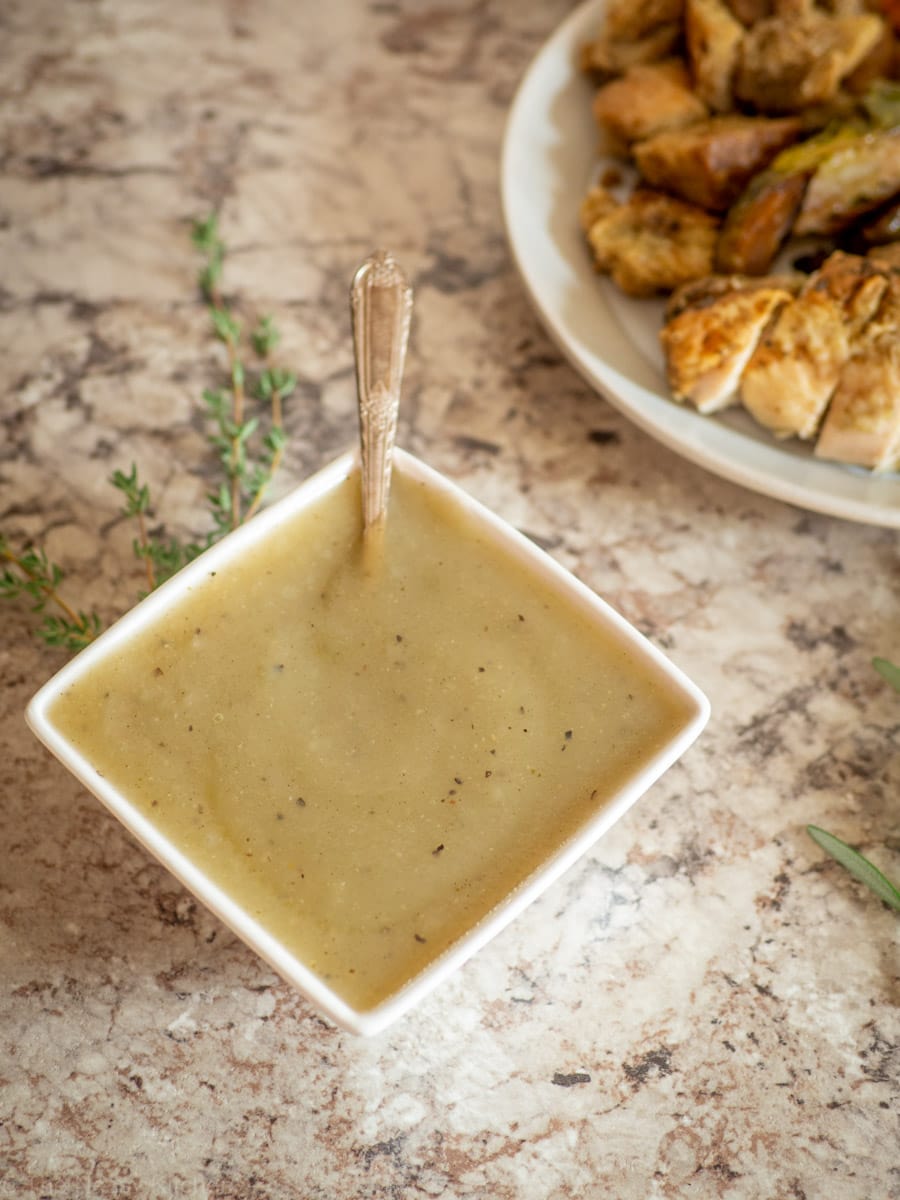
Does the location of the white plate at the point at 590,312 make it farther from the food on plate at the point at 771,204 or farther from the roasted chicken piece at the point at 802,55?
the roasted chicken piece at the point at 802,55

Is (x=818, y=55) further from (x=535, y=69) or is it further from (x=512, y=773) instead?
(x=512, y=773)

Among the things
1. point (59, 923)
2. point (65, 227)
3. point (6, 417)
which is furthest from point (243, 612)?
point (65, 227)

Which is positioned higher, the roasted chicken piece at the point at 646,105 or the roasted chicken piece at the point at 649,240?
the roasted chicken piece at the point at 646,105

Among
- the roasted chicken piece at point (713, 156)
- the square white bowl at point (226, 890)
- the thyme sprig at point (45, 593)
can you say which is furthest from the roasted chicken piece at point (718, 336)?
the thyme sprig at point (45, 593)

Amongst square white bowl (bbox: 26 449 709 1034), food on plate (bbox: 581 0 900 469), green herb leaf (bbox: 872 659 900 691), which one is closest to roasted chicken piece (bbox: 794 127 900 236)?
food on plate (bbox: 581 0 900 469)

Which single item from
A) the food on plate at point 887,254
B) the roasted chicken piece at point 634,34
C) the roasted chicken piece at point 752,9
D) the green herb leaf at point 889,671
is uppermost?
the roasted chicken piece at point 752,9
